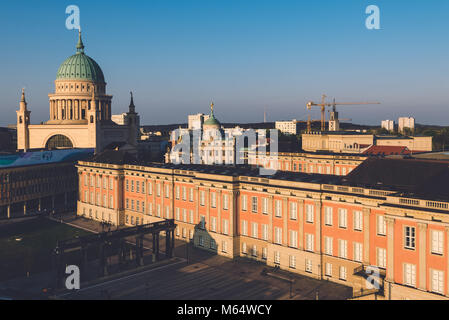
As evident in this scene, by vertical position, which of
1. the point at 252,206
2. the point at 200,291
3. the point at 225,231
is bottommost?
the point at 200,291

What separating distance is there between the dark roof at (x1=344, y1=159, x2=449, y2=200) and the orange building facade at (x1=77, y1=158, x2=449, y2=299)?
2.97 metres

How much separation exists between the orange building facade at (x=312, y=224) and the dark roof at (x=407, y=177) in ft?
9.75

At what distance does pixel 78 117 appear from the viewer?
453 feet

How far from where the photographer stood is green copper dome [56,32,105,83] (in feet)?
463

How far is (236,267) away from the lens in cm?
6016

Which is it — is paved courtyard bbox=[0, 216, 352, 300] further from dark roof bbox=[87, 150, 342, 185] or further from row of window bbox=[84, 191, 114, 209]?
row of window bbox=[84, 191, 114, 209]

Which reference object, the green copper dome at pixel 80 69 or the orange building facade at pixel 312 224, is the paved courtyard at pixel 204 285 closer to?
the orange building facade at pixel 312 224

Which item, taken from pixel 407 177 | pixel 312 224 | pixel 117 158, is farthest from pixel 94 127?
pixel 407 177

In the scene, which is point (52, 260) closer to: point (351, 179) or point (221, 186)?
point (221, 186)

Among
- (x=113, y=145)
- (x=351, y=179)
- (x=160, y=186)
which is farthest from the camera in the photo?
(x=113, y=145)

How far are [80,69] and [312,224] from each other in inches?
4377

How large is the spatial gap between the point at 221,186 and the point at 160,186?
56.7 ft

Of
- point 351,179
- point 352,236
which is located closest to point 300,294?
point 352,236

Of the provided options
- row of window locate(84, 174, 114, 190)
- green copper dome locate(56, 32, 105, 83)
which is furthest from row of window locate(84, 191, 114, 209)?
green copper dome locate(56, 32, 105, 83)
